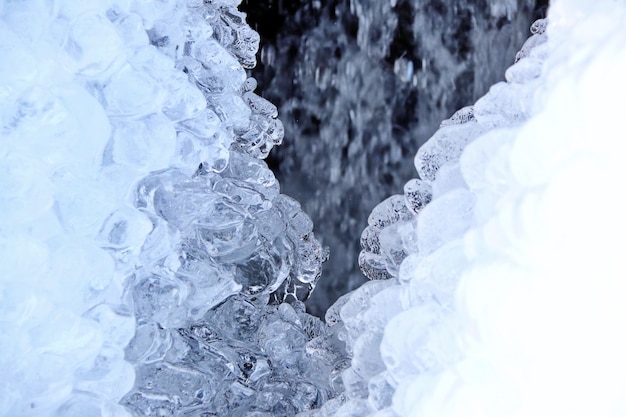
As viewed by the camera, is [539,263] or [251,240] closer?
[539,263]

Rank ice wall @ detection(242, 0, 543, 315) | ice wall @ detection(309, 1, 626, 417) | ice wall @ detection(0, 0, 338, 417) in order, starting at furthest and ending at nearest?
ice wall @ detection(242, 0, 543, 315)
ice wall @ detection(0, 0, 338, 417)
ice wall @ detection(309, 1, 626, 417)

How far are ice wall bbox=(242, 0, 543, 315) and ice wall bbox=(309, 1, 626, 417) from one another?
765 millimetres

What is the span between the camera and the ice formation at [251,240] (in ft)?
1.96

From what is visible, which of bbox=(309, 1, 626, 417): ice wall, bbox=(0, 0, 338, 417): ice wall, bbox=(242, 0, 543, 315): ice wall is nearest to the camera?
bbox=(309, 1, 626, 417): ice wall

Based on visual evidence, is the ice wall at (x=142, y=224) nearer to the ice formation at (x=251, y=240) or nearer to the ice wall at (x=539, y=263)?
the ice formation at (x=251, y=240)

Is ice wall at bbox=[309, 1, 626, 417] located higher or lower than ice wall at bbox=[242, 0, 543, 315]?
higher

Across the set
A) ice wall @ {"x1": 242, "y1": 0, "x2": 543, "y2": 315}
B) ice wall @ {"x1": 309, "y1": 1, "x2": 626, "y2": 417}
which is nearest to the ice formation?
ice wall @ {"x1": 309, "y1": 1, "x2": 626, "y2": 417}

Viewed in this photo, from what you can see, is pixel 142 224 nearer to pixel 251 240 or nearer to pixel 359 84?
pixel 251 240

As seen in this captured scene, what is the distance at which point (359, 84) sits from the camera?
4.96ft

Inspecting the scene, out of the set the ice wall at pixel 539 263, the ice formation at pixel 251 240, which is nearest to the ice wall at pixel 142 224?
the ice formation at pixel 251 240

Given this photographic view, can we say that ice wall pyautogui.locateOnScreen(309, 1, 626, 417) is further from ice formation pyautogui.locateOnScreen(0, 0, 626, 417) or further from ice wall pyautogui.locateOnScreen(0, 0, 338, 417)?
ice wall pyautogui.locateOnScreen(0, 0, 338, 417)

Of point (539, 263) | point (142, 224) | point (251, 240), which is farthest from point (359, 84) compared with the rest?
point (539, 263)

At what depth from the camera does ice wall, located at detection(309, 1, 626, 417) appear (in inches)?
23.0

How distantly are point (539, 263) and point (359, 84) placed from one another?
3.14 feet
